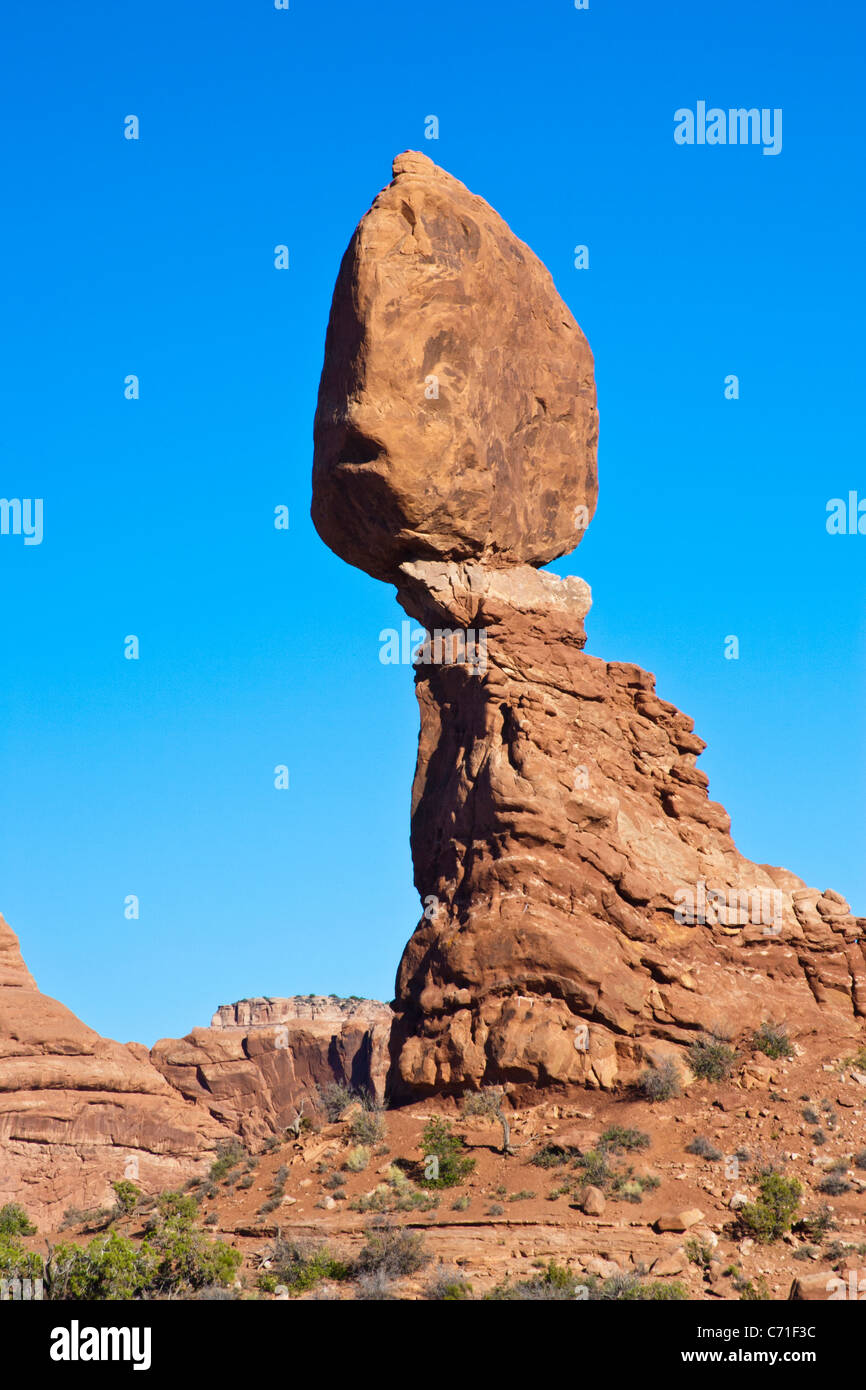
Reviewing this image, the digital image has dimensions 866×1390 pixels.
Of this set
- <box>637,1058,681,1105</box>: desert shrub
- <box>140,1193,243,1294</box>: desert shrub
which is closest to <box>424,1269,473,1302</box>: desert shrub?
<box>140,1193,243,1294</box>: desert shrub

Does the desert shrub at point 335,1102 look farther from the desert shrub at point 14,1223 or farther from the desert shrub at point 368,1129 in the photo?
the desert shrub at point 14,1223

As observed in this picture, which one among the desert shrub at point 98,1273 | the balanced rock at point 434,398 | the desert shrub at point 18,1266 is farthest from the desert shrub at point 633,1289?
the balanced rock at point 434,398

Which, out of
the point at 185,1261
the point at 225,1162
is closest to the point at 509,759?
the point at 225,1162

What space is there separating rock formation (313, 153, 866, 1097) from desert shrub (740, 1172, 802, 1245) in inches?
135

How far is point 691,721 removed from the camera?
29.4 meters

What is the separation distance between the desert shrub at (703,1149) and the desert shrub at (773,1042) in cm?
270

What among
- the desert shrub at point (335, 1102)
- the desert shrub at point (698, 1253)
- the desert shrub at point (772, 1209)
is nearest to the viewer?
the desert shrub at point (698, 1253)

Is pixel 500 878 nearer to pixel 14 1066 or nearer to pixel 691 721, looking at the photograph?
pixel 691 721

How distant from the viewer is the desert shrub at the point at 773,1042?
25359 millimetres

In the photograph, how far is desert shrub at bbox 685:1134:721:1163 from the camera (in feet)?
75.3

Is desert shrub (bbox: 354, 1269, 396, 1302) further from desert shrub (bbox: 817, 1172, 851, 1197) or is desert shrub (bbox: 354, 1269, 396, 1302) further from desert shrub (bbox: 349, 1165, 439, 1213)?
desert shrub (bbox: 817, 1172, 851, 1197)

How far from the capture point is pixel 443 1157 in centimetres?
2336

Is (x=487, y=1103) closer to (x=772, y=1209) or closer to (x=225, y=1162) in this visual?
(x=772, y=1209)
